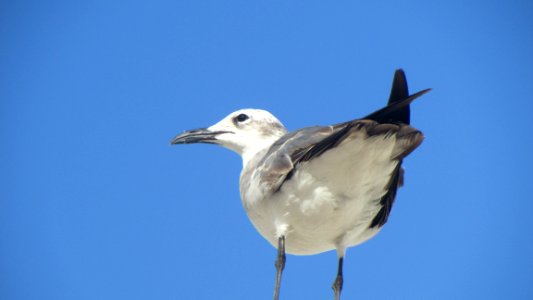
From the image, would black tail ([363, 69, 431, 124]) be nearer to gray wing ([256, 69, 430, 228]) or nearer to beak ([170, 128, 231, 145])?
gray wing ([256, 69, 430, 228])

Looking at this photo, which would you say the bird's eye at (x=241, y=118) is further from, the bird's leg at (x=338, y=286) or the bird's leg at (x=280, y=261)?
the bird's leg at (x=338, y=286)

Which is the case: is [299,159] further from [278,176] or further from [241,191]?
[241,191]

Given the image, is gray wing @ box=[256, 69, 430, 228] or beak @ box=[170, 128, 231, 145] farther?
beak @ box=[170, 128, 231, 145]

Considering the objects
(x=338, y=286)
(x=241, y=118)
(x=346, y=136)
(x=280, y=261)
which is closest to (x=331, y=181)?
(x=346, y=136)

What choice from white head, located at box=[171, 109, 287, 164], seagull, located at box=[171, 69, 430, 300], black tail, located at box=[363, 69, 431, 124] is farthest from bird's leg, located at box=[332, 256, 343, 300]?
black tail, located at box=[363, 69, 431, 124]

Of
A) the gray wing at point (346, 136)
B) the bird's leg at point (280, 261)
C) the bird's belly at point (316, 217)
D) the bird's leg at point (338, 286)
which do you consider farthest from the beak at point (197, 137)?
the bird's leg at point (338, 286)

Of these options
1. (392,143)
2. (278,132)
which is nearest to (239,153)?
(278,132)
